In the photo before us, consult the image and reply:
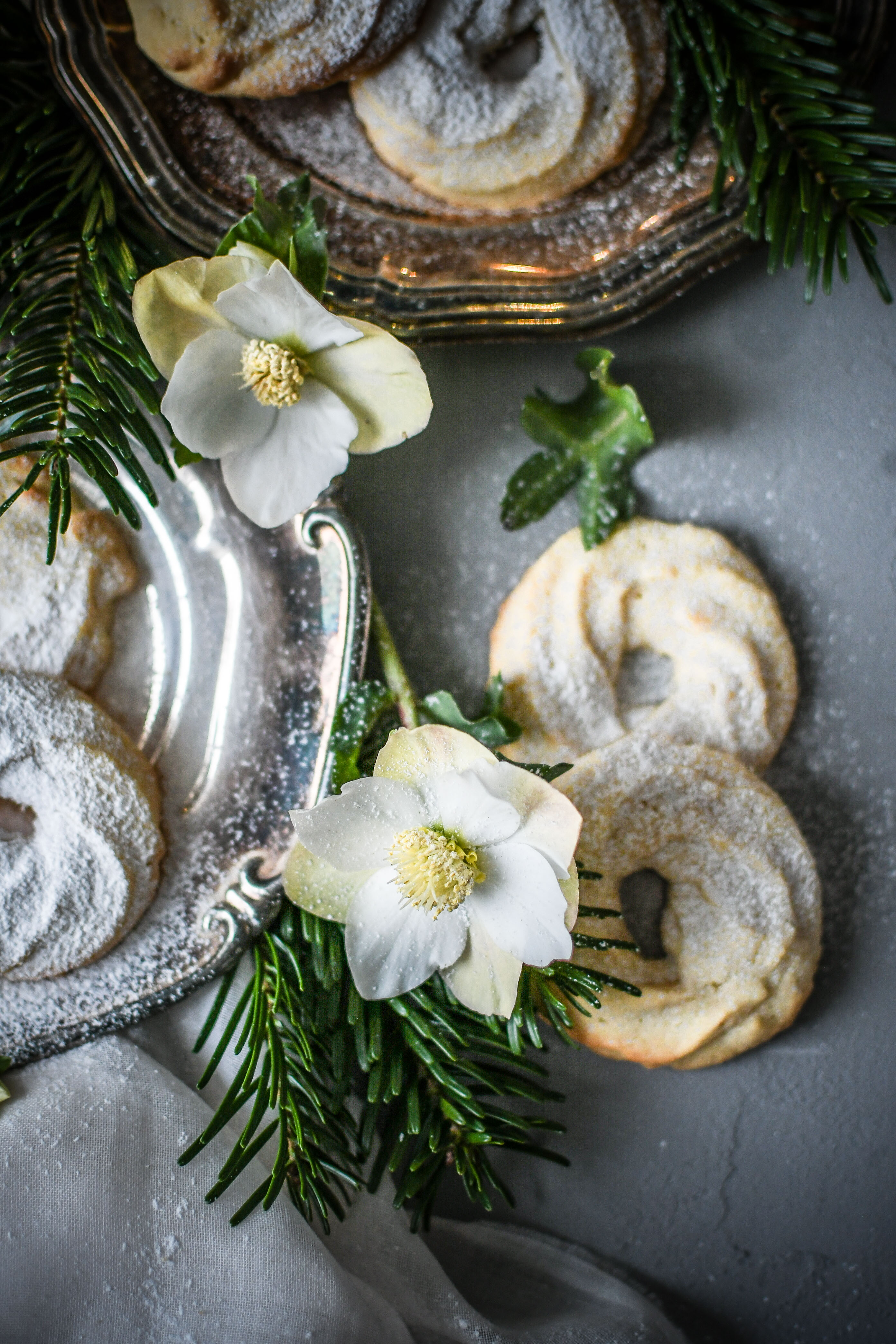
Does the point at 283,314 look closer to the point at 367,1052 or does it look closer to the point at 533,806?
the point at 533,806

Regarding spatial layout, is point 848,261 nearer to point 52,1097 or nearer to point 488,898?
point 488,898

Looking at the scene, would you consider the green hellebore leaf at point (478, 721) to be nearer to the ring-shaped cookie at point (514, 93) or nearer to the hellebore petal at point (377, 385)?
the hellebore petal at point (377, 385)

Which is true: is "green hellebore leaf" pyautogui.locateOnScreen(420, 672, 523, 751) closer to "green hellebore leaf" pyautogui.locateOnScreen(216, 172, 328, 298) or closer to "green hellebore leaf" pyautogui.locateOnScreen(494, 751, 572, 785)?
"green hellebore leaf" pyautogui.locateOnScreen(494, 751, 572, 785)

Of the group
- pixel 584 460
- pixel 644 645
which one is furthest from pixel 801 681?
pixel 584 460

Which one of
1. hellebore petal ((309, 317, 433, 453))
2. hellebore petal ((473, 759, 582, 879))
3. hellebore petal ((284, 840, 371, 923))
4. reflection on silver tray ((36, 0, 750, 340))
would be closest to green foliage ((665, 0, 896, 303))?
reflection on silver tray ((36, 0, 750, 340))

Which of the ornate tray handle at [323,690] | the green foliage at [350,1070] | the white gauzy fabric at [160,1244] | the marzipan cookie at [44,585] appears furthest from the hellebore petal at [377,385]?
the white gauzy fabric at [160,1244]

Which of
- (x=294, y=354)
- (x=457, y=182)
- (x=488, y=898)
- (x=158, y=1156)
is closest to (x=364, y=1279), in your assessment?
(x=158, y=1156)
